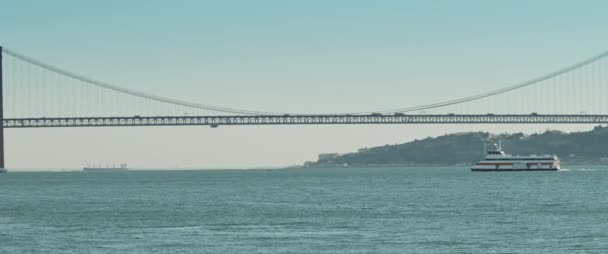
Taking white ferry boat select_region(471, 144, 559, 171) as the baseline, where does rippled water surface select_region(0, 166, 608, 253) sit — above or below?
below

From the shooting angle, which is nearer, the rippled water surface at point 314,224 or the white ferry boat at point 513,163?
the rippled water surface at point 314,224

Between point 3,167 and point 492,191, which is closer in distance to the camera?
point 492,191

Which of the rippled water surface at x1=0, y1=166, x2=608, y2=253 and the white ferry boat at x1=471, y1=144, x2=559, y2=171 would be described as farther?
the white ferry boat at x1=471, y1=144, x2=559, y2=171

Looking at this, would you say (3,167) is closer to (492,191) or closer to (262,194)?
(262,194)

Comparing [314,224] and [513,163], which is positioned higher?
[513,163]

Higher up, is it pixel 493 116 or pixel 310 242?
pixel 493 116

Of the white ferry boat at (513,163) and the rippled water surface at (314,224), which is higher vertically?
the white ferry boat at (513,163)

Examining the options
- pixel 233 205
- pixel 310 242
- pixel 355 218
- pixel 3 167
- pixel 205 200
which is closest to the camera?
pixel 310 242

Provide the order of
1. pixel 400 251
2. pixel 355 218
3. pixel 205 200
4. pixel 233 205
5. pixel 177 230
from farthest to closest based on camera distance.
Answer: pixel 205 200, pixel 233 205, pixel 355 218, pixel 177 230, pixel 400 251

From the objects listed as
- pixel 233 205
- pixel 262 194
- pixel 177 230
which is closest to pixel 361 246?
pixel 177 230

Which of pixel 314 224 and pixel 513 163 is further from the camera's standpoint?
pixel 513 163
